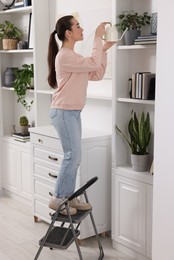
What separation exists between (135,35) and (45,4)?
4.70 feet

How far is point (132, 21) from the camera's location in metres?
3.15

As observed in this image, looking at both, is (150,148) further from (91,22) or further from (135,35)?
(91,22)

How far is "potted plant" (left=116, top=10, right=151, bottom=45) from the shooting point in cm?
315

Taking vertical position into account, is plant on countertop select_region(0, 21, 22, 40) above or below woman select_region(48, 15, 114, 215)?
above

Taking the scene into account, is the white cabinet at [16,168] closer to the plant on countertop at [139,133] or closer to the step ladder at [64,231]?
the step ladder at [64,231]

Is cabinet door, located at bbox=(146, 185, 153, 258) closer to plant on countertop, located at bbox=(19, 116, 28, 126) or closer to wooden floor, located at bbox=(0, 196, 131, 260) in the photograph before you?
wooden floor, located at bbox=(0, 196, 131, 260)

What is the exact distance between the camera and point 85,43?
384cm

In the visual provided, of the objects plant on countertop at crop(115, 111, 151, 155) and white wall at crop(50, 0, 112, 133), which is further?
white wall at crop(50, 0, 112, 133)

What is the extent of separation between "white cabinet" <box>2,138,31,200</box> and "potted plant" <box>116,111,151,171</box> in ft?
4.90

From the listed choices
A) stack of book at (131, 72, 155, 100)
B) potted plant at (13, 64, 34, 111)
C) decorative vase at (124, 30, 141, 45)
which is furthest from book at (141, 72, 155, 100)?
potted plant at (13, 64, 34, 111)

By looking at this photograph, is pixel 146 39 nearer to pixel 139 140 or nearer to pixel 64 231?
pixel 139 140

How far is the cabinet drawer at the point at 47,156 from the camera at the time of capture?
3623mm

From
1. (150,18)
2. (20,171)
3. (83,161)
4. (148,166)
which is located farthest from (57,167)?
(150,18)

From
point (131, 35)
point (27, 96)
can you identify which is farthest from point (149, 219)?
point (27, 96)
